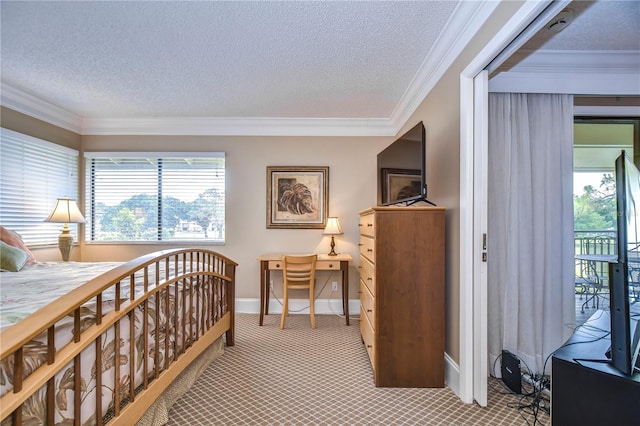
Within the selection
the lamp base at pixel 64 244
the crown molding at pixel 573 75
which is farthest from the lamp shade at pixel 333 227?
the lamp base at pixel 64 244

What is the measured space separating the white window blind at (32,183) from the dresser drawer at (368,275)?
347 centimetres

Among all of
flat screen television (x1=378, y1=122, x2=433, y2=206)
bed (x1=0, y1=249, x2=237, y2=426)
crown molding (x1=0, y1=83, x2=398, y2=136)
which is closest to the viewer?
bed (x1=0, y1=249, x2=237, y2=426)

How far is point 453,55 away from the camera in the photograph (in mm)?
2145

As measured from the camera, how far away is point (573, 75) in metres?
2.36

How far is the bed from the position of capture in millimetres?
970

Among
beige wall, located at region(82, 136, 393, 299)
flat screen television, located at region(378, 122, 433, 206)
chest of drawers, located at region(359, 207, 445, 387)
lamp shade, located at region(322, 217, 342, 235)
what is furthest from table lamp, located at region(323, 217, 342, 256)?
chest of drawers, located at region(359, 207, 445, 387)

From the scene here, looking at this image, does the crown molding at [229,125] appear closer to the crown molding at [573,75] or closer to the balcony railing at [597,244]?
the crown molding at [573,75]

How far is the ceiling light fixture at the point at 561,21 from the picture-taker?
5.98ft

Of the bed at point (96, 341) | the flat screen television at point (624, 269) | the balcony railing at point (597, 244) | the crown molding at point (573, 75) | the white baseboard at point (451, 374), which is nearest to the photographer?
the bed at point (96, 341)

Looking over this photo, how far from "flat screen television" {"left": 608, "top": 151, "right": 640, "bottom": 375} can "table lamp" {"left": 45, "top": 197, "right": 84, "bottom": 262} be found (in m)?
4.34

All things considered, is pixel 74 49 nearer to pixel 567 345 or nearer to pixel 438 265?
pixel 438 265

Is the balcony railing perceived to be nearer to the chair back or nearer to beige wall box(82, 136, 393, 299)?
beige wall box(82, 136, 393, 299)

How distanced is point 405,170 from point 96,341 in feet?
7.15

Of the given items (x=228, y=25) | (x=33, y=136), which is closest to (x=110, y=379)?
(x=228, y=25)
